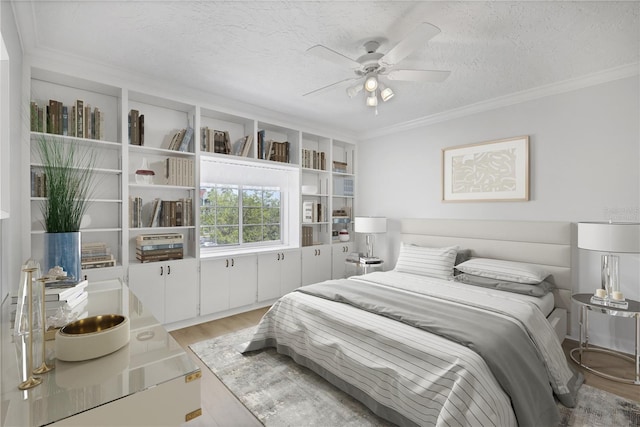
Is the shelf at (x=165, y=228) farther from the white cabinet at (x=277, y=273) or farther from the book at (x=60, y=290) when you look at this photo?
the book at (x=60, y=290)

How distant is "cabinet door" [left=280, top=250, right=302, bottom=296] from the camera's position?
4.23m

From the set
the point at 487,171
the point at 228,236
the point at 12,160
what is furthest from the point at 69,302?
the point at 487,171

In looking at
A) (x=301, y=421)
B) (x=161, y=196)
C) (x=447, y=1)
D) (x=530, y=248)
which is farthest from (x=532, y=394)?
(x=161, y=196)

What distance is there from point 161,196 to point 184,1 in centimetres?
211

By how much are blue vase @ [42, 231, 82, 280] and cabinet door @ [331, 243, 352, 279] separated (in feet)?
11.0

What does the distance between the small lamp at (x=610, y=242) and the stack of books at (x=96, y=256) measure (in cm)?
420

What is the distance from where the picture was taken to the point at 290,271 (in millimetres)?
4305

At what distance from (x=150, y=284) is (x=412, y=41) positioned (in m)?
3.13

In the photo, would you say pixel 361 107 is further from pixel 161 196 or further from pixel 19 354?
pixel 19 354

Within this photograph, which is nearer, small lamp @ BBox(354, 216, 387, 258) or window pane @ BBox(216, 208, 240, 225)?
window pane @ BBox(216, 208, 240, 225)

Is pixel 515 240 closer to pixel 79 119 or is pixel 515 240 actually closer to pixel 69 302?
pixel 69 302

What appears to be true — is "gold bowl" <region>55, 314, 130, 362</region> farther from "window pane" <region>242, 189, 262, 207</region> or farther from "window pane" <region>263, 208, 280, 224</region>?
"window pane" <region>263, 208, 280, 224</region>

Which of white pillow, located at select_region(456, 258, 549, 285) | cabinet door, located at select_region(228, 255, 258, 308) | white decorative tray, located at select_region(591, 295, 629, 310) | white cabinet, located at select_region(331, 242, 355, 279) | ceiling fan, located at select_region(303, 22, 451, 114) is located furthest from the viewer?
white cabinet, located at select_region(331, 242, 355, 279)

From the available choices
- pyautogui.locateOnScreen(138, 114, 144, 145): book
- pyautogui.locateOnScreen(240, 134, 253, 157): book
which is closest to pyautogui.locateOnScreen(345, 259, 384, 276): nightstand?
pyautogui.locateOnScreen(240, 134, 253, 157): book
